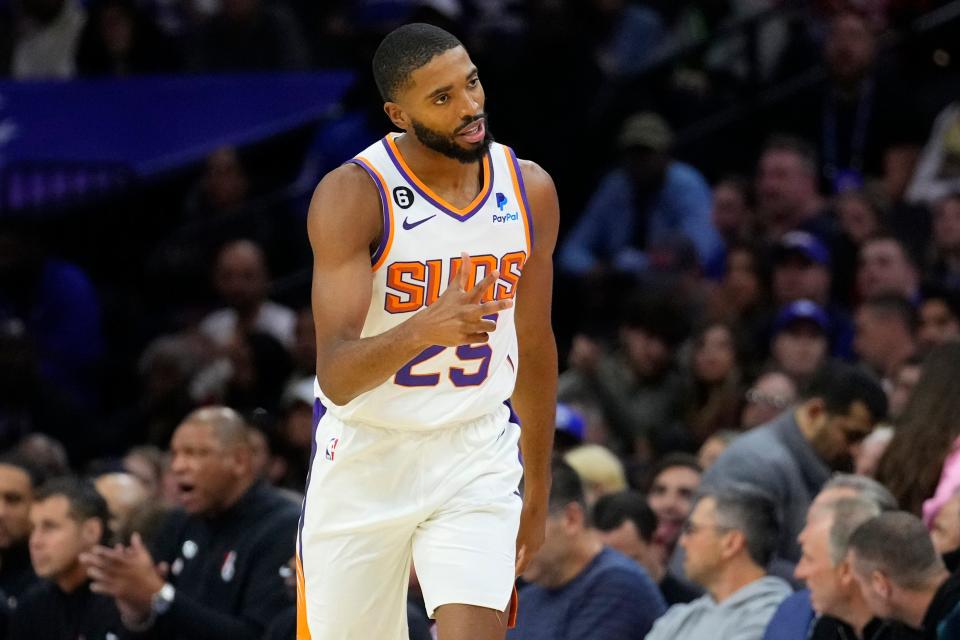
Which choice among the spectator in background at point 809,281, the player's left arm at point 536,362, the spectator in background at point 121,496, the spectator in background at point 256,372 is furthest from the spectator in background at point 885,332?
the player's left arm at point 536,362

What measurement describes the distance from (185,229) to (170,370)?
194 cm

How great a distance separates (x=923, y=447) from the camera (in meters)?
7.06

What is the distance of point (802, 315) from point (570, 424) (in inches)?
58.0

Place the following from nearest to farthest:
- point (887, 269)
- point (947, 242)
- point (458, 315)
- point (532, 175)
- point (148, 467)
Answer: point (458, 315), point (532, 175), point (148, 467), point (887, 269), point (947, 242)

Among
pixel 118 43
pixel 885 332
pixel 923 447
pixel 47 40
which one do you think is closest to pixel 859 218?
pixel 885 332

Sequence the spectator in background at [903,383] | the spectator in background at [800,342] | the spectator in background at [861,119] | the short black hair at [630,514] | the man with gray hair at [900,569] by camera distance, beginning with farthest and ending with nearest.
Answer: the spectator in background at [861,119] < the spectator in background at [800,342] < the spectator in background at [903,383] < the short black hair at [630,514] < the man with gray hair at [900,569]

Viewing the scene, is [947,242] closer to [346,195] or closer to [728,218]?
[728,218]

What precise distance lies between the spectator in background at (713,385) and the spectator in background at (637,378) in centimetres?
12

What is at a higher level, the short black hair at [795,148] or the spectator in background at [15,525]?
the short black hair at [795,148]

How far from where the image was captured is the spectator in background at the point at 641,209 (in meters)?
11.0

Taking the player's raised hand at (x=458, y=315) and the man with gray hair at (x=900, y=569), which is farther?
the man with gray hair at (x=900, y=569)

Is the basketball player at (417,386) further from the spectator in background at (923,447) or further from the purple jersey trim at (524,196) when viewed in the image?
the spectator in background at (923,447)

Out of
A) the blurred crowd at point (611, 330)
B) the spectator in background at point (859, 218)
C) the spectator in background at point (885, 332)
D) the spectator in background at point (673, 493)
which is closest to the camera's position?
the blurred crowd at point (611, 330)

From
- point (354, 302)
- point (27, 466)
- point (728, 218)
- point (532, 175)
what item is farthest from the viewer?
point (728, 218)
